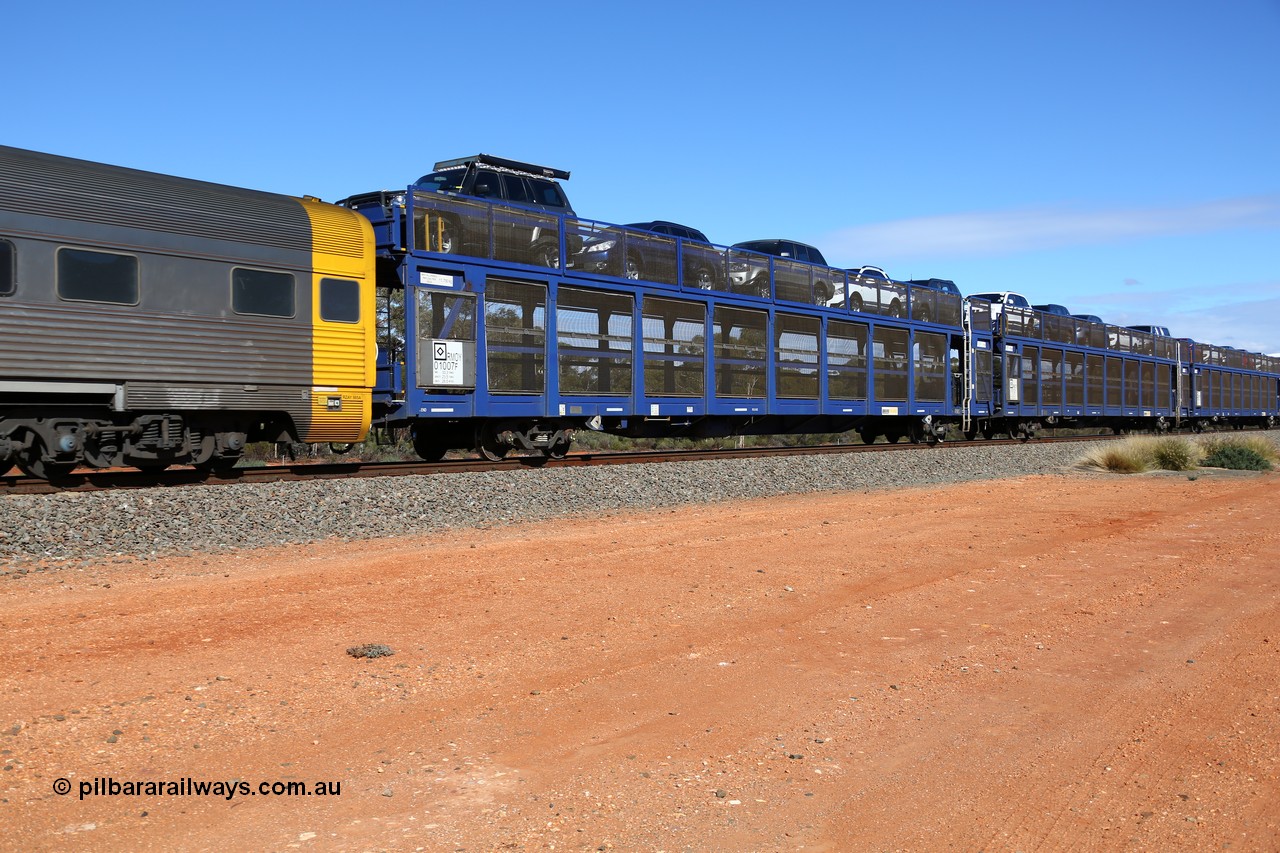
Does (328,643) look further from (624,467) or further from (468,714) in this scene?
(624,467)

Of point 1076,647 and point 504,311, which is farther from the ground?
point 504,311

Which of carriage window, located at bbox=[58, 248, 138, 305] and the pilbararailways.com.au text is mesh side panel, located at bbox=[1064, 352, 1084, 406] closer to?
carriage window, located at bbox=[58, 248, 138, 305]

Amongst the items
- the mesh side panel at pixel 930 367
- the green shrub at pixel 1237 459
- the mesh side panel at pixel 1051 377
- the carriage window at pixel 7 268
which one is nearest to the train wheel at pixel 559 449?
the carriage window at pixel 7 268

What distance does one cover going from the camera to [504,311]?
15523 millimetres

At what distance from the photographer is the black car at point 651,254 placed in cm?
1702

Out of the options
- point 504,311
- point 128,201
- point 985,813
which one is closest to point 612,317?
point 504,311

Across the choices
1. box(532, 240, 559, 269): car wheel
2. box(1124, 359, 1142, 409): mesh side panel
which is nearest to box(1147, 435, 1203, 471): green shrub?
box(532, 240, 559, 269): car wheel

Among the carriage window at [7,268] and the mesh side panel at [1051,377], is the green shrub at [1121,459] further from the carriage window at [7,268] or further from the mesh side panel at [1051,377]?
the carriage window at [7,268]

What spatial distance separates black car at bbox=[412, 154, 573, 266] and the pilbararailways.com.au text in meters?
11.2

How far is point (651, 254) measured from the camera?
710 inches

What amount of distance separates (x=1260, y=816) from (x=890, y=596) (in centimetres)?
398

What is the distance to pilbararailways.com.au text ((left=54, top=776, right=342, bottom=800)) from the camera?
12.8 ft

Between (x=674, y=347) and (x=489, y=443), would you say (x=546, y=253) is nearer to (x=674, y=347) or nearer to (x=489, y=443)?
(x=489, y=443)

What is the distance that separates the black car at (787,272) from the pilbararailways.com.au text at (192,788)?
16489 mm
